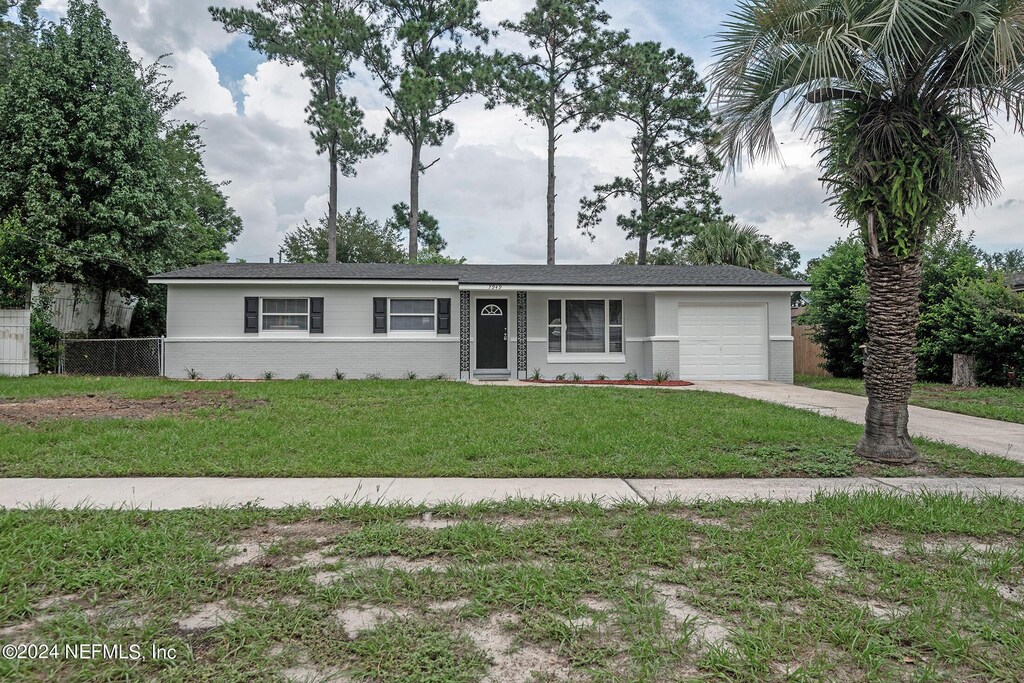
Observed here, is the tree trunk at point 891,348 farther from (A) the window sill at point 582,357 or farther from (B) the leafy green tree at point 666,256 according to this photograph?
(B) the leafy green tree at point 666,256

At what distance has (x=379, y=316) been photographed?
15.5 meters

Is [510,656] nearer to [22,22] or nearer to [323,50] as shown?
[323,50]

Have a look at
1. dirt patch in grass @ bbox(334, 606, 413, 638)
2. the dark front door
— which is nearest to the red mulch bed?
the dark front door

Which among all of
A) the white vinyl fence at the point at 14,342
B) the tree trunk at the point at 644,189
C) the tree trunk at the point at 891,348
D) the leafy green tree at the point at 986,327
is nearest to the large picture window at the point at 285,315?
the white vinyl fence at the point at 14,342

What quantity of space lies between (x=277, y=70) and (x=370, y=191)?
6399mm

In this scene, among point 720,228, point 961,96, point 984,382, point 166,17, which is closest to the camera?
point 961,96

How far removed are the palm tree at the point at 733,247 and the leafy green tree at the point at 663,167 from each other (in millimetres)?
3572

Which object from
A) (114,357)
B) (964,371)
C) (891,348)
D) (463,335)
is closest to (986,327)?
(964,371)

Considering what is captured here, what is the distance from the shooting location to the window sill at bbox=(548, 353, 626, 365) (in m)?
15.7

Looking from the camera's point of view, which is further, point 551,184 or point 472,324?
point 551,184

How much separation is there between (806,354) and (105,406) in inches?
773

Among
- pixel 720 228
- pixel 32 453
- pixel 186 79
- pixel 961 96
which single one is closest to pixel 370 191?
pixel 186 79

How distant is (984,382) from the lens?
13.6 metres

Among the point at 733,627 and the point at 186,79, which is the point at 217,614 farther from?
the point at 186,79
